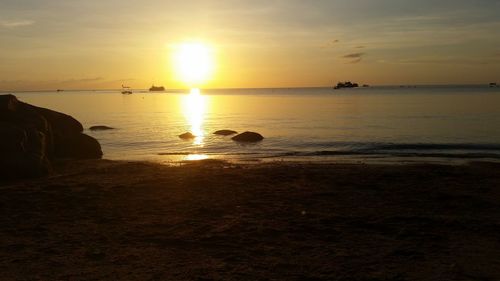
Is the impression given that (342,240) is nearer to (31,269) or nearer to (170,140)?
(31,269)

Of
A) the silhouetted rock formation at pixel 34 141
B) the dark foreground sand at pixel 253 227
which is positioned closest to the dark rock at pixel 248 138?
the silhouetted rock formation at pixel 34 141

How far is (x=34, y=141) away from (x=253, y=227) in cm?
1176

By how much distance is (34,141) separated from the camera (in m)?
18.6

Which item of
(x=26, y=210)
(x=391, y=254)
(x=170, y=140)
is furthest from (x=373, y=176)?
(x=170, y=140)

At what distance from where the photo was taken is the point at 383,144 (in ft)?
106

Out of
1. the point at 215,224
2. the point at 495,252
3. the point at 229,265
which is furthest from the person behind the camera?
the point at 215,224

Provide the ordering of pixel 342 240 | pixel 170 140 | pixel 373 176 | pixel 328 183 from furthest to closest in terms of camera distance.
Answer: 1. pixel 170 140
2. pixel 373 176
3. pixel 328 183
4. pixel 342 240

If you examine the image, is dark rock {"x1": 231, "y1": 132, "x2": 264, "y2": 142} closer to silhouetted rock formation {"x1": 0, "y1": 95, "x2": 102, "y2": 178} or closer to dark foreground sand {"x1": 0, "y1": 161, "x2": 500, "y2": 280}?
silhouetted rock formation {"x1": 0, "y1": 95, "x2": 102, "y2": 178}

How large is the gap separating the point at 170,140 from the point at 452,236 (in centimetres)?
3060

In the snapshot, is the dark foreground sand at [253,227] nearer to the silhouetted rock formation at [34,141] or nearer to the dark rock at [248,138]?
the silhouetted rock formation at [34,141]

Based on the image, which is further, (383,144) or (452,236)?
(383,144)

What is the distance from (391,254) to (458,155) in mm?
19602

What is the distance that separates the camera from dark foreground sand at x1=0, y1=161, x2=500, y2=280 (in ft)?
26.4

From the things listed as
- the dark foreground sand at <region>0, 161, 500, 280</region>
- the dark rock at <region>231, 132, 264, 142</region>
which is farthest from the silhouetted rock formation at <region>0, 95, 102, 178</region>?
the dark rock at <region>231, 132, 264, 142</region>
